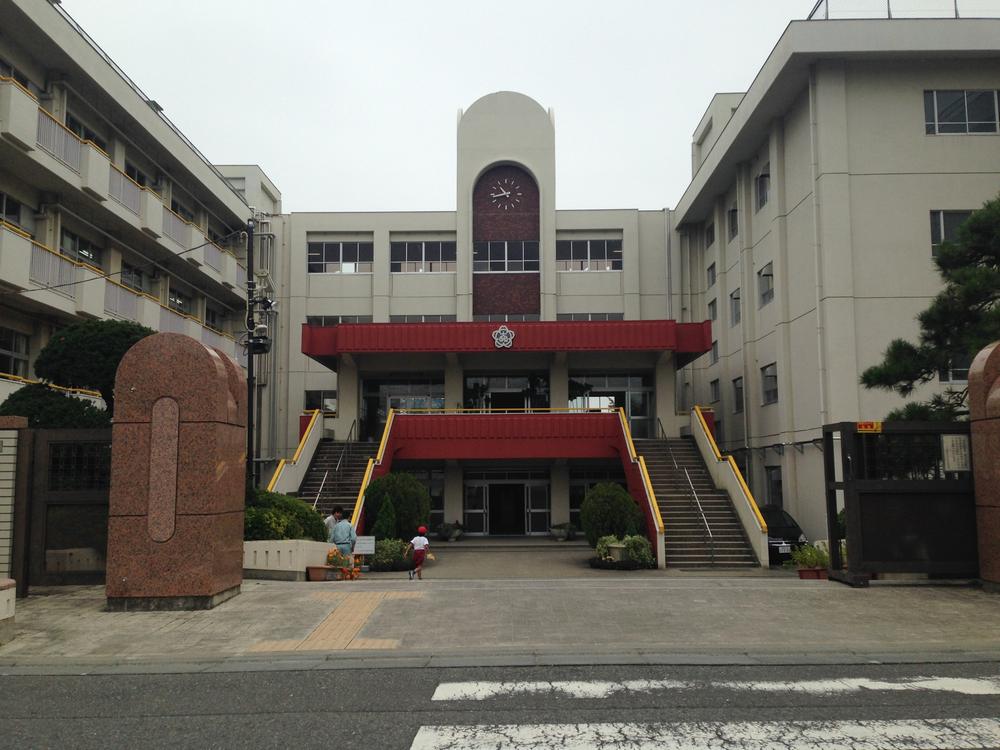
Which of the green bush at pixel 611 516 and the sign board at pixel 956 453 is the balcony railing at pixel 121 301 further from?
the sign board at pixel 956 453

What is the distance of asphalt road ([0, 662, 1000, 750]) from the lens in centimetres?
610

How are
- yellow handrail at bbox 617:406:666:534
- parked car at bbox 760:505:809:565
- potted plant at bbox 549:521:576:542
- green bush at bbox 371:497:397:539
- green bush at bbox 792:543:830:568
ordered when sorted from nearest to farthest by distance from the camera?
green bush at bbox 792:543:830:568
yellow handrail at bbox 617:406:666:534
parked car at bbox 760:505:809:565
green bush at bbox 371:497:397:539
potted plant at bbox 549:521:576:542

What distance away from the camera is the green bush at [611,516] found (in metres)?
22.6

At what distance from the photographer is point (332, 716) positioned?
6684 millimetres

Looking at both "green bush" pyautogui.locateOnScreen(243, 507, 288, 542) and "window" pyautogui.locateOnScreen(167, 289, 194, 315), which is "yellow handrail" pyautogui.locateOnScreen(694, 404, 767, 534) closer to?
"green bush" pyautogui.locateOnScreen(243, 507, 288, 542)

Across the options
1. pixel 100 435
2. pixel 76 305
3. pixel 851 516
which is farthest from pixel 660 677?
pixel 76 305

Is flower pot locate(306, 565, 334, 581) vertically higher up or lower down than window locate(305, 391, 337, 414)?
lower down

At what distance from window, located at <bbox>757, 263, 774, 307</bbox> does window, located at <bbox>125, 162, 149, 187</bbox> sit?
890 inches

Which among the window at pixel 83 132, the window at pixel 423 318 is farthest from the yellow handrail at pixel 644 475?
the window at pixel 83 132

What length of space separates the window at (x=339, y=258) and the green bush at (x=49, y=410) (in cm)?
2222

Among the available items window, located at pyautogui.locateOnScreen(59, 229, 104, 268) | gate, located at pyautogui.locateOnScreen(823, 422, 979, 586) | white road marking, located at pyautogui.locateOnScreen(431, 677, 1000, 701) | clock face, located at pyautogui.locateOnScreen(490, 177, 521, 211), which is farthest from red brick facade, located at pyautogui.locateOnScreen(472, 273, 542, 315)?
white road marking, located at pyautogui.locateOnScreen(431, 677, 1000, 701)

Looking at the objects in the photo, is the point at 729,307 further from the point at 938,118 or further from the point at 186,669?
the point at 186,669

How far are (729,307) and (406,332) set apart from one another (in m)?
13.4

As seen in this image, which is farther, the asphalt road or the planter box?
the planter box
